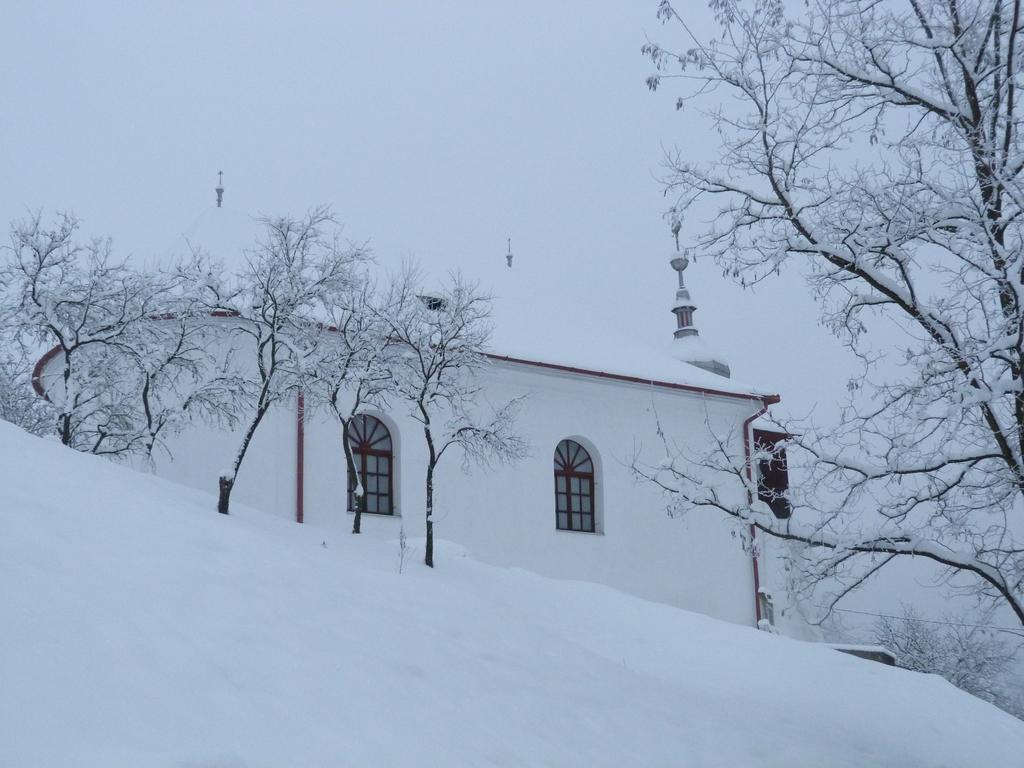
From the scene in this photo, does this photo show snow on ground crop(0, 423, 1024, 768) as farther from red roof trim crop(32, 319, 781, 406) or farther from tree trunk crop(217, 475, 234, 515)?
red roof trim crop(32, 319, 781, 406)

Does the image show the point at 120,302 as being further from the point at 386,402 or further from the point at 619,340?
the point at 619,340

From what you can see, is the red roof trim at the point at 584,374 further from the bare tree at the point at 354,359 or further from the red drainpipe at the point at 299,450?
the red drainpipe at the point at 299,450

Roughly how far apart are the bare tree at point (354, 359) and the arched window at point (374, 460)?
5.35 feet

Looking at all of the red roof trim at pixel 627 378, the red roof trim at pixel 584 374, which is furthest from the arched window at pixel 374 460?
the red roof trim at pixel 627 378

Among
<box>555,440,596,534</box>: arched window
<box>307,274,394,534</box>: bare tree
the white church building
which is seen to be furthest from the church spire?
<box>307,274,394,534</box>: bare tree

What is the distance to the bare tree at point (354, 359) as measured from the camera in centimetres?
1380

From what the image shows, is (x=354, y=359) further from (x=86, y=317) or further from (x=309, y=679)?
(x=309, y=679)

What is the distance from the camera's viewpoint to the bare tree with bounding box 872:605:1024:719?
29.6 m

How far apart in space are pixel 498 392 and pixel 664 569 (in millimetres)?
4714

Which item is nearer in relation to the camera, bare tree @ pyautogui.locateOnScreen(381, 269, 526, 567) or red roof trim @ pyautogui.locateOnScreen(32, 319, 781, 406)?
bare tree @ pyautogui.locateOnScreen(381, 269, 526, 567)

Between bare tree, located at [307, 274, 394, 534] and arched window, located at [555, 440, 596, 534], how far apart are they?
190 inches

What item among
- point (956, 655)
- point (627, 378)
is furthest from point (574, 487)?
point (956, 655)

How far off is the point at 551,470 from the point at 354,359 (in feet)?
17.7

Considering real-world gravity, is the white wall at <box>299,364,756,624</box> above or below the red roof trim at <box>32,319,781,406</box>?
below
